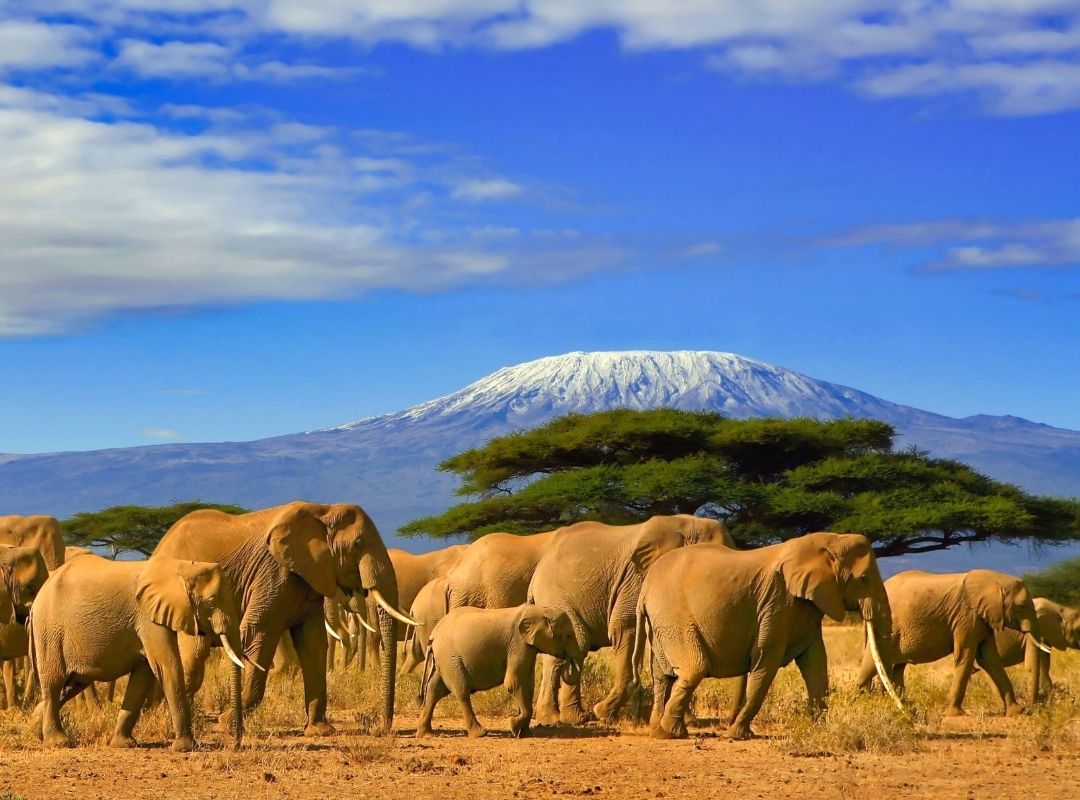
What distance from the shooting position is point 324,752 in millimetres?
15352

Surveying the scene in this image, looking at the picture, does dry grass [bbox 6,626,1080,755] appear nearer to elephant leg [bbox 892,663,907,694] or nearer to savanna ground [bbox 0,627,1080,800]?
savanna ground [bbox 0,627,1080,800]

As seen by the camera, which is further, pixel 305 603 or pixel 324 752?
pixel 305 603

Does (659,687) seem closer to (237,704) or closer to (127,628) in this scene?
(237,704)

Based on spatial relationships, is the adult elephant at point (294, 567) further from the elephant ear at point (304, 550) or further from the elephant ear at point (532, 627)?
the elephant ear at point (532, 627)

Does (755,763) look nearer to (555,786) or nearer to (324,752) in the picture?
(555,786)

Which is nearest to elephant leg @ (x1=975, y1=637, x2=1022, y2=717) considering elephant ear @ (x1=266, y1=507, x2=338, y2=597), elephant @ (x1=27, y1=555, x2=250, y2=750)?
elephant ear @ (x1=266, y1=507, x2=338, y2=597)

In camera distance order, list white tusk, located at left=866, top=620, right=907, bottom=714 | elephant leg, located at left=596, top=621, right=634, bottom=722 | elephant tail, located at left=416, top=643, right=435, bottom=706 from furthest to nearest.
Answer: elephant leg, located at left=596, top=621, right=634, bottom=722
elephant tail, located at left=416, top=643, right=435, bottom=706
white tusk, located at left=866, top=620, right=907, bottom=714

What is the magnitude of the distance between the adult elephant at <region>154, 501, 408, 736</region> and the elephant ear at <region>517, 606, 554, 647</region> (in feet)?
4.09

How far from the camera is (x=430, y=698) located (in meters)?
17.2

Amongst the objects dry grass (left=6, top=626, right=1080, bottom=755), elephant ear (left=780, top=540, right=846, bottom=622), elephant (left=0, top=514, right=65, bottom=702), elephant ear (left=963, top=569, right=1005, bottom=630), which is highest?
elephant (left=0, top=514, right=65, bottom=702)

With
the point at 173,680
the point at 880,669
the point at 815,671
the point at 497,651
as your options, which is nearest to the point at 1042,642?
the point at 815,671

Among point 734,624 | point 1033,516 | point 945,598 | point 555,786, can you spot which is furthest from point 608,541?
point 1033,516

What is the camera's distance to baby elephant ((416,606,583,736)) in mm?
16781

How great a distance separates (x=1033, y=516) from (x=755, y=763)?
35560 millimetres
